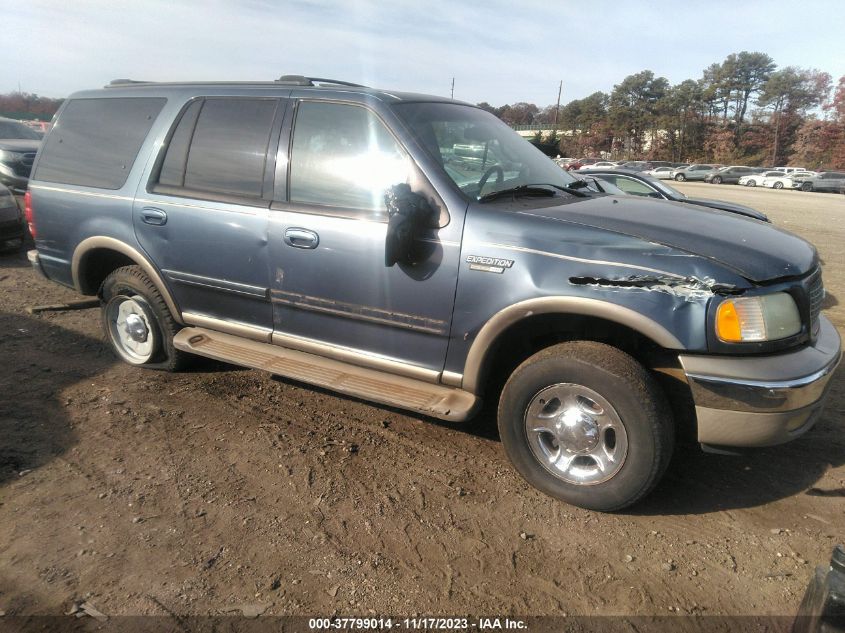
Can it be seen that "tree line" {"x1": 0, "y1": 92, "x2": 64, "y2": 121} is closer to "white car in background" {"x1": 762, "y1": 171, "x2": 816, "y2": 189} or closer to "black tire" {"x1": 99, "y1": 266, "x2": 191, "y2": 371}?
"black tire" {"x1": 99, "y1": 266, "x2": 191, "y2": 371}

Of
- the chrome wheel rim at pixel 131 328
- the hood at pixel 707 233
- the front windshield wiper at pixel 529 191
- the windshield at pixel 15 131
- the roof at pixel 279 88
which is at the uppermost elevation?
the roof at pixel 279 88

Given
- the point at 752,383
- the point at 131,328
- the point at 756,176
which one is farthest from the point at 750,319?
the point at 756,176

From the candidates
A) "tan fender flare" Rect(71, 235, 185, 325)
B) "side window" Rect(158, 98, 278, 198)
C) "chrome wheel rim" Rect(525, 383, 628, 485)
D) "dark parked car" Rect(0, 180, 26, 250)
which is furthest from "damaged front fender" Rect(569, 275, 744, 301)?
"dark parked car" Rect(0, 180, 26, 250)

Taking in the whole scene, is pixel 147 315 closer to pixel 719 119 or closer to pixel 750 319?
pixel 750 319

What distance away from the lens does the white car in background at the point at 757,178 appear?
40.4 metres

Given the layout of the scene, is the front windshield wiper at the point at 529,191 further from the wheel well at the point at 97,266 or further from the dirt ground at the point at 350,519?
the wheel well at the point at 97,266

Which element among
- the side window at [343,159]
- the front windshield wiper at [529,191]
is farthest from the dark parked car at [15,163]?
the front windshield wiper at [529,191]

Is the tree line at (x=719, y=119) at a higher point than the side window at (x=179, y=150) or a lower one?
higher

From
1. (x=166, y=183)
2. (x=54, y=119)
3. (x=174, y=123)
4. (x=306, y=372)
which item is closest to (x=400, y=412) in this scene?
(x=306, y=372)

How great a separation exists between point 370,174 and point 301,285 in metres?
0.76

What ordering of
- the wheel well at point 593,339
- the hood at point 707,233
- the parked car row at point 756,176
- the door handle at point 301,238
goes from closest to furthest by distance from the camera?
the hood at point 707,233 < the wheel well at point 593,339 < the door handle at point 301,238 < the parked car row at point 756,176

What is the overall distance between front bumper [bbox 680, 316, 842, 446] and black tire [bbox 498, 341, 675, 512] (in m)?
0.18

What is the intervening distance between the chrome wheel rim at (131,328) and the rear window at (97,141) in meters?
0.87

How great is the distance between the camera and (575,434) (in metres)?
2.96
